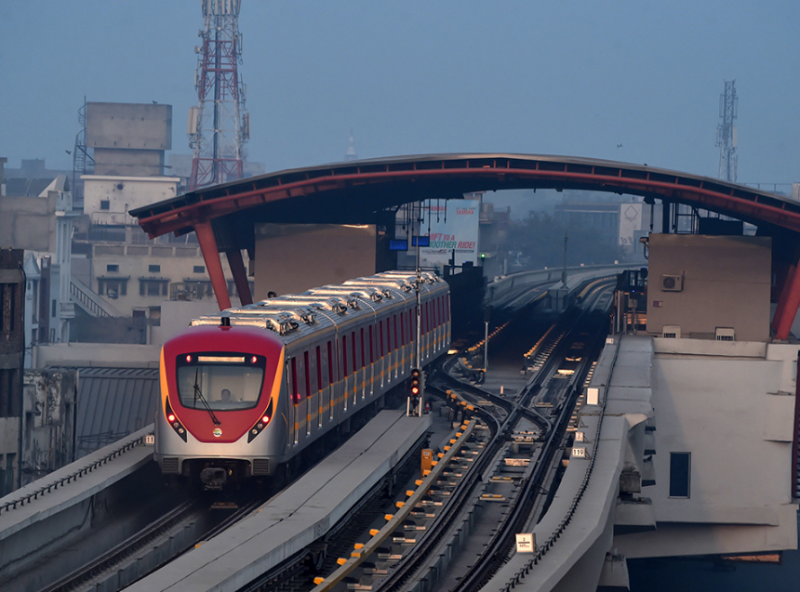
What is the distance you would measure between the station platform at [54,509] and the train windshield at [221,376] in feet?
6.87

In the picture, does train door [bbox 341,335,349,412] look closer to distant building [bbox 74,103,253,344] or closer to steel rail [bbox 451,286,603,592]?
steel rail [bbox 451,286,603,592]

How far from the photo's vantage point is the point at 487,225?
14988 centimetres

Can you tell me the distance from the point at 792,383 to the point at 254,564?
30824mm

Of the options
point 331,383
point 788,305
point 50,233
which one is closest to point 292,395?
point 331,383

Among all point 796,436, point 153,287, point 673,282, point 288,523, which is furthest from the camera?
point 153,287

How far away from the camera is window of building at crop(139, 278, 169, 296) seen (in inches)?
4092

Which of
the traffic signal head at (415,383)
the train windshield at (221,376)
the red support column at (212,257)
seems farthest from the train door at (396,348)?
the red support column at (212,257)

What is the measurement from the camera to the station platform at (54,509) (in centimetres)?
1858

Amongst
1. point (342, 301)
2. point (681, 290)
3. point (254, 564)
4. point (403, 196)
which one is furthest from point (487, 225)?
point (254, 564)

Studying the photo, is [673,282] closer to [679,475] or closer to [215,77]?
[679,475]

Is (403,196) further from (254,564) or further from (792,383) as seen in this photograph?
(254,564)

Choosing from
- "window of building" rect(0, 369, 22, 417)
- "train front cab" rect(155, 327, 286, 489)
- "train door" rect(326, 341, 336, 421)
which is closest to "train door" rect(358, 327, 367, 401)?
"train door" rect(326, 341, 336, 421)

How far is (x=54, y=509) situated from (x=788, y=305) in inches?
1696

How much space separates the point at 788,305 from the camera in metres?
54.8
